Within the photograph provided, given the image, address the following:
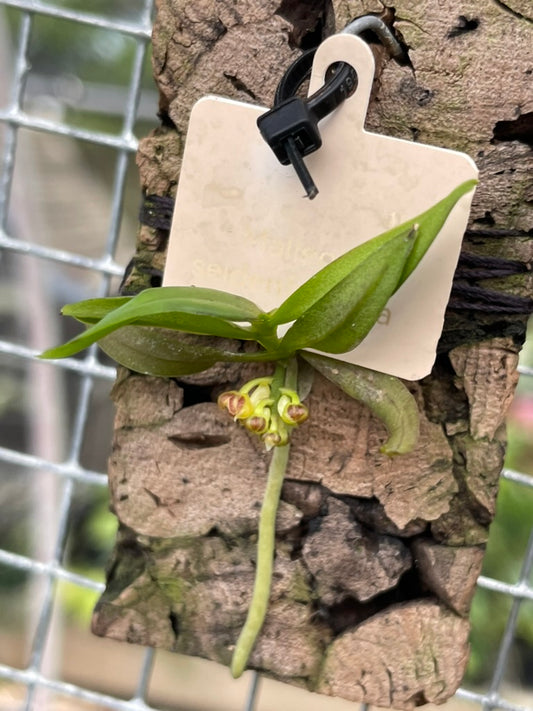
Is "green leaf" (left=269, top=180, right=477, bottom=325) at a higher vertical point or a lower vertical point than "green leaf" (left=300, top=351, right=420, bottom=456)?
higher

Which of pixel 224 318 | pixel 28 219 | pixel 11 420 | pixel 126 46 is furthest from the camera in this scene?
pixel 11 420

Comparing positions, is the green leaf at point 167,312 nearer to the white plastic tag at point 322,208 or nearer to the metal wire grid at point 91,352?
the white plastic tag at point 322,208

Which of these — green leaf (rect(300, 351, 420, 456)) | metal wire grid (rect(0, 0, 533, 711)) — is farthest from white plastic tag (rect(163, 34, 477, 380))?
metal wire grid (rect(0, 0, 533, 711))

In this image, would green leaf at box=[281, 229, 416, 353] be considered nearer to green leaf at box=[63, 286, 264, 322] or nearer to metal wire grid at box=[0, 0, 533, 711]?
green leaf at box=[63, 286, 264, 322]

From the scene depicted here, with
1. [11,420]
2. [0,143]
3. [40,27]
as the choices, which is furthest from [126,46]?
[11,420]

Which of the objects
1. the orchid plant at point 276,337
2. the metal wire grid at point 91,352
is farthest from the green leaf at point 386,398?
the metal wire grid at point 91,352

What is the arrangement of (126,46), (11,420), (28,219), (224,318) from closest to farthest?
(224,318)
(28,219)
(126,46)
(11,420)

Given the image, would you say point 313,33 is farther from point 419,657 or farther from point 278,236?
point 419,657

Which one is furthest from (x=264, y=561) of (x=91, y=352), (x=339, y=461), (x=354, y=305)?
(x=91, y=352)
